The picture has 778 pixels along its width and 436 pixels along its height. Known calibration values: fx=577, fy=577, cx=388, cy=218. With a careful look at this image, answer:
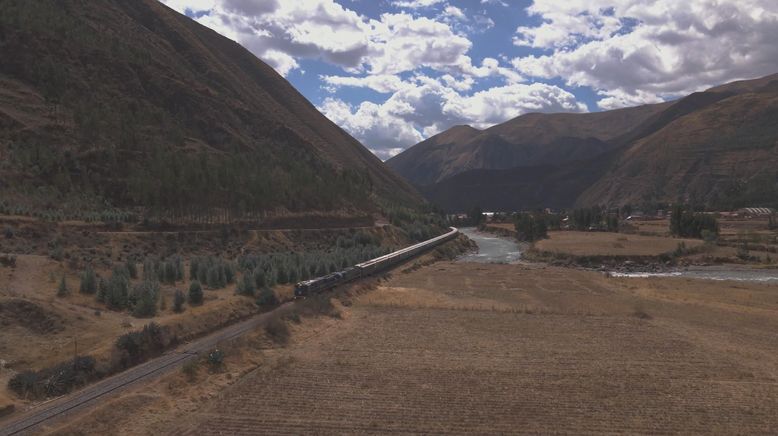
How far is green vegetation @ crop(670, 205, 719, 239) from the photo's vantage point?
383 feet

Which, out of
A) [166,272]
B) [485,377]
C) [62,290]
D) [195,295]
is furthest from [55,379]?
[166,272]

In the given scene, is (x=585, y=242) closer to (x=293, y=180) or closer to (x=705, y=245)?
(x=705, y=245)

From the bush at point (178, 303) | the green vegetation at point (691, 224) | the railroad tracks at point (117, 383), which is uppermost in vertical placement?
the green vegetation at point (691, 224)

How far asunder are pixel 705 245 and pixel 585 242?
22.5 meters

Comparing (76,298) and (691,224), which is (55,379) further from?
(691,224)

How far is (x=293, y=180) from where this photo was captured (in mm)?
101750

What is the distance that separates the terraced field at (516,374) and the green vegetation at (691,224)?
77.8 meters

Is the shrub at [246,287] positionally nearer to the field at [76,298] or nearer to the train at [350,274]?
the field at [76,298]

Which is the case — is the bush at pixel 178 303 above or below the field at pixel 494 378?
above

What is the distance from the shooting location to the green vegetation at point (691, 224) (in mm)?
116750

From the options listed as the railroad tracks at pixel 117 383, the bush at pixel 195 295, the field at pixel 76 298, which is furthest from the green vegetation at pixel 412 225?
the railroad tracks at pixel 117 383

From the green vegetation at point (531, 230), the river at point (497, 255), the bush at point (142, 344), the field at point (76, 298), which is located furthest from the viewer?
the green vegetation at point (531, 230)

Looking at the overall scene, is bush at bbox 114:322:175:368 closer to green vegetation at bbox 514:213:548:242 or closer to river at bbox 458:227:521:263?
river at bbox 458:227:521:263

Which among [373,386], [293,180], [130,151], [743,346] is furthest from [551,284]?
[130,151]
